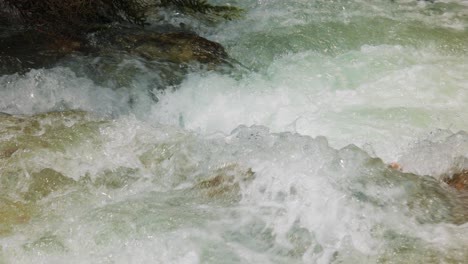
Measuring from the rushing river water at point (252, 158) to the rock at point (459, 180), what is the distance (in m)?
0.08

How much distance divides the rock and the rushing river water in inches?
3.2

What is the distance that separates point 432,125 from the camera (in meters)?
4.11

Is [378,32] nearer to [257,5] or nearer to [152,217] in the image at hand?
[257,5]

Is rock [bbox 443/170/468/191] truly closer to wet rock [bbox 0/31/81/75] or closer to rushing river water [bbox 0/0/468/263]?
rushing river water [bbox 0/0/468/263]

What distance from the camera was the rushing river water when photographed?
2.70m

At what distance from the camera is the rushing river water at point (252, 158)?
2699 mm

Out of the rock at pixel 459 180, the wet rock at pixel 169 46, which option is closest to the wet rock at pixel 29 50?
the wet rock at pixel 169 46

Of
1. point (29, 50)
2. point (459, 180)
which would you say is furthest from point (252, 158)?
point (29, 50)

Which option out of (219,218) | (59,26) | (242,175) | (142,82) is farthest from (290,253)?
(59,26)

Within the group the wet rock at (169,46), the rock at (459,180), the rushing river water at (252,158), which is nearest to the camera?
the rushing river water at (252,158)

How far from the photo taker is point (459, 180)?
3102mm

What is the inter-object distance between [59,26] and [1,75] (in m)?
0.81

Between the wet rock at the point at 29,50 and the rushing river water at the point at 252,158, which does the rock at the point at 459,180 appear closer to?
the rushing river water at the point at 252,158

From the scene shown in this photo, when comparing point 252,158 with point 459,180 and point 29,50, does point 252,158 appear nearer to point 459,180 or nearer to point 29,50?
point 459,180
